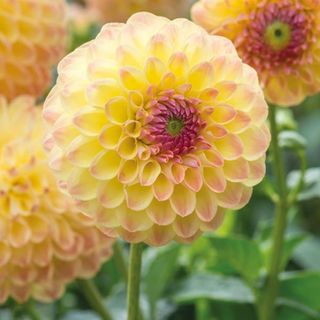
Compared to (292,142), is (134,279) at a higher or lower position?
lower

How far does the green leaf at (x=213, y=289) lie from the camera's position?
2.61 feet

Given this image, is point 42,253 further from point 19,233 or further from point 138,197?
point 138,197

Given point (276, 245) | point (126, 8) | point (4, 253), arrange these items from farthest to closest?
point (126, 8)
point (276, 245)
point (4, 253)

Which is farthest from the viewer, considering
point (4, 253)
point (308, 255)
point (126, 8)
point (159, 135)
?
point (126, 8)

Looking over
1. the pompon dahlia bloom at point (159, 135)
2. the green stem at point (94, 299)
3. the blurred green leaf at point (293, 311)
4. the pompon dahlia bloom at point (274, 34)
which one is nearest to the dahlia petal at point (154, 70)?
the pompon dahlia bloom at point (159, 135)

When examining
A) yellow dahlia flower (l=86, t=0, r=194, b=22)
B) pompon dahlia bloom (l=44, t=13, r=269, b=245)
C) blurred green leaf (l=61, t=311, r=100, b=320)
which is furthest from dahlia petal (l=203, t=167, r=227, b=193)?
yellow dahlia flower (l=86, t=0, r=194, b=22)

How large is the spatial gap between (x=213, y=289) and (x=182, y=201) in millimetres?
304

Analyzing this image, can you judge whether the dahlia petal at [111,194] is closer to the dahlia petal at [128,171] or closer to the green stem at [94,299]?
the dahlia petal at [128,171]

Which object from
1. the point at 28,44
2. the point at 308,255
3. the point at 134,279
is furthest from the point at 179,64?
the point at 308,255

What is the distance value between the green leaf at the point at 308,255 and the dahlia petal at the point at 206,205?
0.50 m

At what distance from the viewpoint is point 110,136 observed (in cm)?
52

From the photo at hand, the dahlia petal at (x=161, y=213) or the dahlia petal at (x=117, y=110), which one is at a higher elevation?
the dahlia petal at (x=117, y=110)

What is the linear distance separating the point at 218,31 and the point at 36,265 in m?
0.21

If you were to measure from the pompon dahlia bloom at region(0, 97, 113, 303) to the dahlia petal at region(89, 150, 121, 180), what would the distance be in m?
0.15
